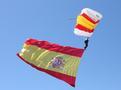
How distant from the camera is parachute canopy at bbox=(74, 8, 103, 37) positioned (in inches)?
1449

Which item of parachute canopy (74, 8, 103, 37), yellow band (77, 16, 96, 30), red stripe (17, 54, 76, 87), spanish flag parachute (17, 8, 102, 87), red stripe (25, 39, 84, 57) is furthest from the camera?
yellow band (77, 16, 96, 30)

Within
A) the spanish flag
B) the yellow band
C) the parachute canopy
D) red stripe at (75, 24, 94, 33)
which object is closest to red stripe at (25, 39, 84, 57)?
the spanish flag

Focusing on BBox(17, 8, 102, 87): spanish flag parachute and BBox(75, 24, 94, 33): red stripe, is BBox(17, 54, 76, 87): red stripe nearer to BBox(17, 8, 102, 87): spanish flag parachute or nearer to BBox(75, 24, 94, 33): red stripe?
BBox(17, 8, 102, 87): spanish flag parachute

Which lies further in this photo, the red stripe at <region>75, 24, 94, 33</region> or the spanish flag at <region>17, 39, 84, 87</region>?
the red stripe at <region>75, 24, 94, 33</region>

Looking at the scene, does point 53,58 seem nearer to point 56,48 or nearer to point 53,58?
point 53,58

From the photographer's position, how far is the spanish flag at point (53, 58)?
3319cm

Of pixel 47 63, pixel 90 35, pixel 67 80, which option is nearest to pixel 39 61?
pixel 47 63

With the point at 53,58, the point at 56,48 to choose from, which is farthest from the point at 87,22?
the point at 53,58

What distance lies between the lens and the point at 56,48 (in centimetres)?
3450

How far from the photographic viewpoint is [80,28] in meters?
37.9

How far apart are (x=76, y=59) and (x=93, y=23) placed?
4.59m

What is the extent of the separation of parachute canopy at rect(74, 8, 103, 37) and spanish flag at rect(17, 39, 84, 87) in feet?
8.71

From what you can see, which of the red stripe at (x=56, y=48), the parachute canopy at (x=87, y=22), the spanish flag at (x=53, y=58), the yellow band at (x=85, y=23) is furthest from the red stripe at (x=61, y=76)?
the yellow band at (x=85, y=23)

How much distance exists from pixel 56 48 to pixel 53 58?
901 millimetres
